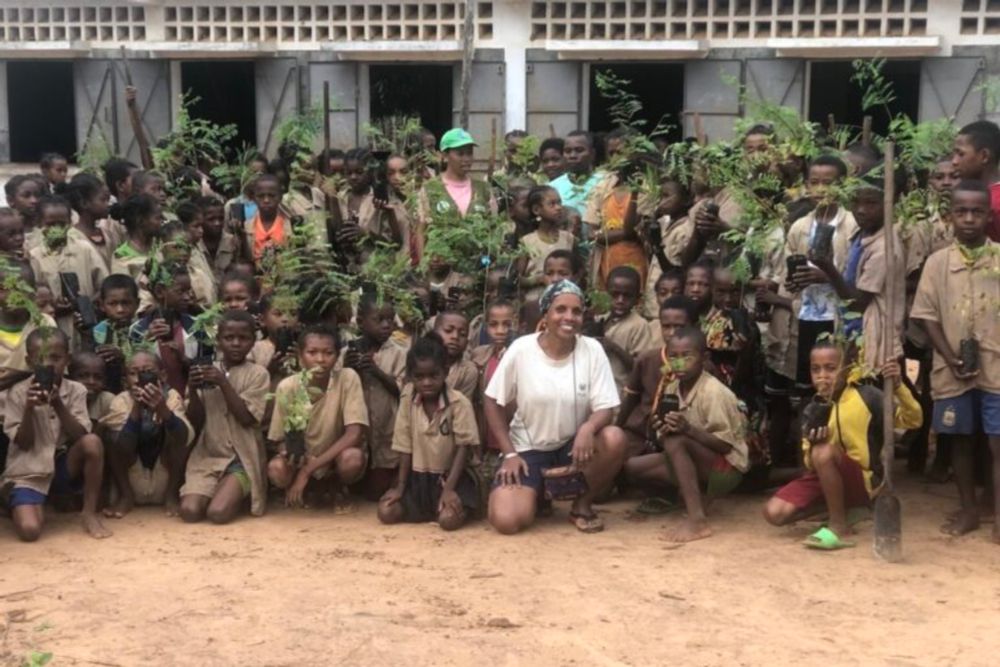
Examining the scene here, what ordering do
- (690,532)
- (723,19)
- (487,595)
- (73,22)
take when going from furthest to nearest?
1. (73,22)
2. (723,19)
3. (690,532)
4. (487,595)

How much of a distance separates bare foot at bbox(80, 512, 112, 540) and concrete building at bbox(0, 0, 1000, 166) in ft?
23.2

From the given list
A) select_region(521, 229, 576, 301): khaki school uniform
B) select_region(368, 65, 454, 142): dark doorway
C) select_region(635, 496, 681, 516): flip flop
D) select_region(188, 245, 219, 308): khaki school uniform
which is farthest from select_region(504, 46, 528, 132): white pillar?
select_region(635, 496, 681, 516): flip flop

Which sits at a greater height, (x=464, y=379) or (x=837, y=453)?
(x=464, y=379)

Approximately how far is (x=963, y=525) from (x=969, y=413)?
0.50 m

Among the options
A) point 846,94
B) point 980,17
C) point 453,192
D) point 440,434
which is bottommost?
point 440,434

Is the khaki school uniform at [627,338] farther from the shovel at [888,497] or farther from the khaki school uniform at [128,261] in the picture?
the khaki school uniform at [128,261]

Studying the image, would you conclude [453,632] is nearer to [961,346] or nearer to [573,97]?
[961,346]

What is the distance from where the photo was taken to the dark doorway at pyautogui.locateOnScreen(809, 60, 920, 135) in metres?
14.4

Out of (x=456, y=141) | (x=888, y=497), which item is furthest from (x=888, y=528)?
(x=456, y=141)

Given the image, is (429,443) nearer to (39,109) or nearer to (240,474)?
(240,474)

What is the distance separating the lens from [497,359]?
21.6 ft

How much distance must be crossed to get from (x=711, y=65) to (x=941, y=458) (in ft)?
22.6

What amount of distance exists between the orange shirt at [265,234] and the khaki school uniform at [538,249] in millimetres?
1425

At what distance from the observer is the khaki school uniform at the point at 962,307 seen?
571cm
